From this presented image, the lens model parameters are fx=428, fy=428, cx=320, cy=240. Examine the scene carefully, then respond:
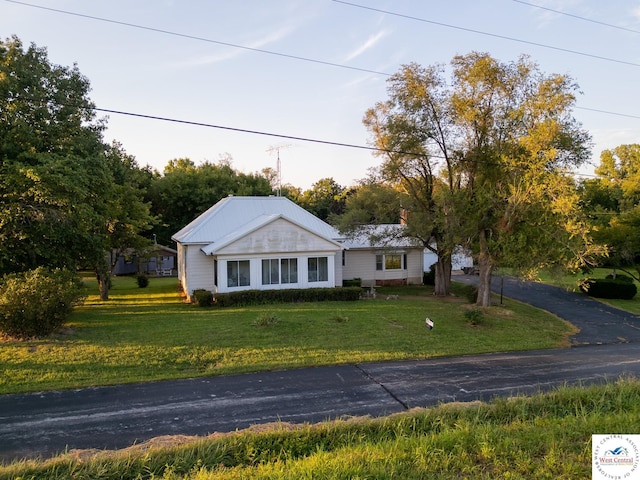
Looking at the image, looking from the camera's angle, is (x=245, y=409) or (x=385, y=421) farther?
(x=245, y=409)

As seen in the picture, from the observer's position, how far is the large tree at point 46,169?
1424 centimetres

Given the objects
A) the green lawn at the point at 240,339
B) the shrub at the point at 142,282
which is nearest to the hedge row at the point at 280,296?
the green lawn at the point at 240,339

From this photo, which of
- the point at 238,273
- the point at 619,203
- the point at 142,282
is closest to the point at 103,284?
the point at 142,282

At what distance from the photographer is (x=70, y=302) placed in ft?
45.8

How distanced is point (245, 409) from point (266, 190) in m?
42.3

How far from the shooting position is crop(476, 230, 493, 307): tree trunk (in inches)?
773

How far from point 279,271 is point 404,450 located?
17493 mm

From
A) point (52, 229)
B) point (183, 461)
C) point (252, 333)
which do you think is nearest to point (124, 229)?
point (52, 229)

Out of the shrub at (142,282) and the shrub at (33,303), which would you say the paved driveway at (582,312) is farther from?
the shrub at (142,282)

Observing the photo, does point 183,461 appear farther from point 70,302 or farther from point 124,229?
point 124,229

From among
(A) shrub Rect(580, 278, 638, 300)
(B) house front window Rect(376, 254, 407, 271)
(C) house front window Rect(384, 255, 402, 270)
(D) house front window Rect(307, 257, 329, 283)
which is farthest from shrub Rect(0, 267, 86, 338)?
(A) shrub Rect(580, 278, 638, 300)

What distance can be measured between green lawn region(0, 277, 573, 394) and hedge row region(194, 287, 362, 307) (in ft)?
2.63

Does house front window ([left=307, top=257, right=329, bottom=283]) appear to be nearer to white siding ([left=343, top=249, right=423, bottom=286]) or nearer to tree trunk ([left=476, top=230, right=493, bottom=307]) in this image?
white siding ([left=343, top=249, right=423, bottom=286])

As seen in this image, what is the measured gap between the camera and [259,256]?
22.0m
